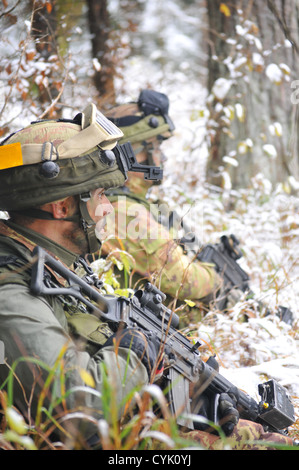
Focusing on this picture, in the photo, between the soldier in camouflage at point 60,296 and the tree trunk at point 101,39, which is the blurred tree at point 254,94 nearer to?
the tree trunk at point 101,39

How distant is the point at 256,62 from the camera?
19.8 feet

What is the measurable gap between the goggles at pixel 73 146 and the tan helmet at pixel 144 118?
5.73 ft

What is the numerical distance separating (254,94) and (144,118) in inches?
115

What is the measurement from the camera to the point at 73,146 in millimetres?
2139

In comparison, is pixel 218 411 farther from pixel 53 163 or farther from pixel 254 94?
pixel 254 94

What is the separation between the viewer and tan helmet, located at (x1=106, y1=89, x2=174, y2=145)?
4039mm

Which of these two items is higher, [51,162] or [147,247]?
[51,162]

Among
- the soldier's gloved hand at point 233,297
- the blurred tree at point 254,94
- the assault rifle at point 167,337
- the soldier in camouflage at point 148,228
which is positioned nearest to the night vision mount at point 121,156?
the assault rifle at point 167,337

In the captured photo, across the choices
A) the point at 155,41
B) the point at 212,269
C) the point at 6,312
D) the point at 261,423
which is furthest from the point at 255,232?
the point at 155,41

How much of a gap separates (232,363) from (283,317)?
26.2 inches

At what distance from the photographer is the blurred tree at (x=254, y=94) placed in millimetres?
6262

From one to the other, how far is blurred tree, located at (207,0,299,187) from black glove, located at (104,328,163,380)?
4531 mm

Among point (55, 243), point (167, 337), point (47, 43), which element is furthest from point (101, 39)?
point (167, 337)
